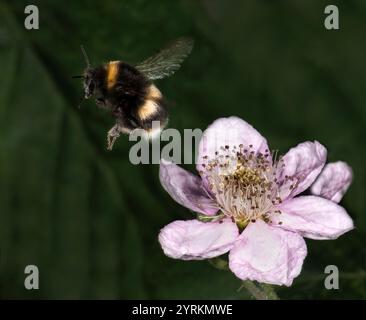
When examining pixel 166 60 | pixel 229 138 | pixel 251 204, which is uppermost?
pixel 166 60

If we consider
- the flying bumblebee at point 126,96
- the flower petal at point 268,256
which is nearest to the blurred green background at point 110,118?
the flying bumblebee at point 126,96

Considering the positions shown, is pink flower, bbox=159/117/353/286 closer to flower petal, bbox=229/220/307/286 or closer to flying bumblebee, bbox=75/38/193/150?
flower petal, bbox=229/220/307/286

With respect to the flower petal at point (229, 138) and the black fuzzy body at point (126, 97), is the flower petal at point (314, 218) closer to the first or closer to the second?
the flower petal at point (229, 138)

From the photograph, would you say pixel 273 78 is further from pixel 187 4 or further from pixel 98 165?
pixel 98 165

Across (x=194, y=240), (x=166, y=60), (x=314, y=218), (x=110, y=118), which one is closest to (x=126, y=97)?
(x=166, y=60)

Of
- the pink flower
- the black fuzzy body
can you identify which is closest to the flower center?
the pink flower

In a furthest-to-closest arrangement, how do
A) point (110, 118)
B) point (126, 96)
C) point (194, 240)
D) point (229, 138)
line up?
point (110, 118) → point (229, 138) → point (126, 96) → point (194, 240)

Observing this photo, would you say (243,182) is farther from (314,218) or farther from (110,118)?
(110,118)
